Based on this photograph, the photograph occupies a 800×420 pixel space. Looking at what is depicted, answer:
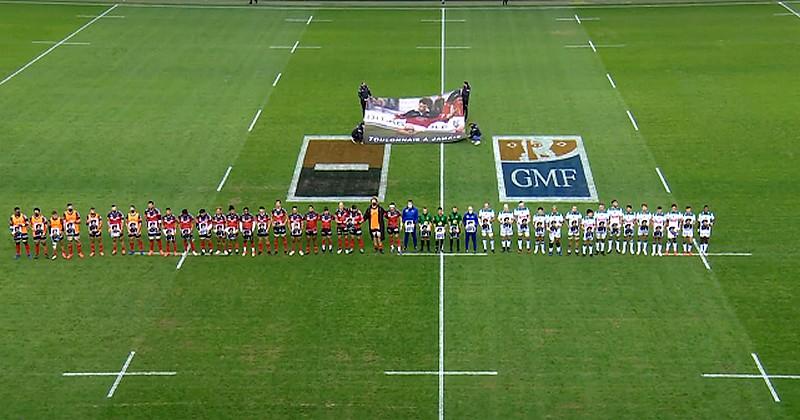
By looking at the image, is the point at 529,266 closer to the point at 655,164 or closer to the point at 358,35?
the point at 655,164

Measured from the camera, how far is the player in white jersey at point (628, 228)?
110ft

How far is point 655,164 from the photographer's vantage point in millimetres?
41188

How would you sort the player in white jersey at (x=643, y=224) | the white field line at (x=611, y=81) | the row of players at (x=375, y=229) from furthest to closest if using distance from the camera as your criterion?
the white field line at (x=611, y=81) < the row of players at (x=375, y=229) < the player in white jersey at (x=643, y=224)

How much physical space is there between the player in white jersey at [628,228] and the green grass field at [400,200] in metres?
1.06

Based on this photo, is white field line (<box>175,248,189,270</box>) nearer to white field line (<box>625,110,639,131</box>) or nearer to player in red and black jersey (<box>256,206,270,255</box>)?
player in red and black jersey (<box>256,206,270,255</box>)

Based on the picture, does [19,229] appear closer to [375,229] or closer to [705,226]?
[375,229]

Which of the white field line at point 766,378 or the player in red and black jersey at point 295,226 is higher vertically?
the player in red and black jersey at point 295,226

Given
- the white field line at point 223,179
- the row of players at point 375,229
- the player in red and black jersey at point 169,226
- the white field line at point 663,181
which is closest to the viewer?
the row of players at point 375,229

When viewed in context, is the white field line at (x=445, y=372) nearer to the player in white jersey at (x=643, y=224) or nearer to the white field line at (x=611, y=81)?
the player in white jersey at (x=643, y=224)

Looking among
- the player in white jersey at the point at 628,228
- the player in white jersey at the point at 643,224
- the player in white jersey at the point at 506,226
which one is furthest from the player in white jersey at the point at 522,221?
the player in white jersey at the point at 643,224

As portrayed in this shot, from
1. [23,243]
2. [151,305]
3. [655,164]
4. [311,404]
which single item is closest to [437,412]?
[311,404]

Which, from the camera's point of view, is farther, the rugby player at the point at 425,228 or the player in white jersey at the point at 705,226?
the rugby player at the point at 425,228

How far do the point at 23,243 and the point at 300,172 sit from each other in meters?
10.7

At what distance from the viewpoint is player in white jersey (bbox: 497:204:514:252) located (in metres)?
34.0
